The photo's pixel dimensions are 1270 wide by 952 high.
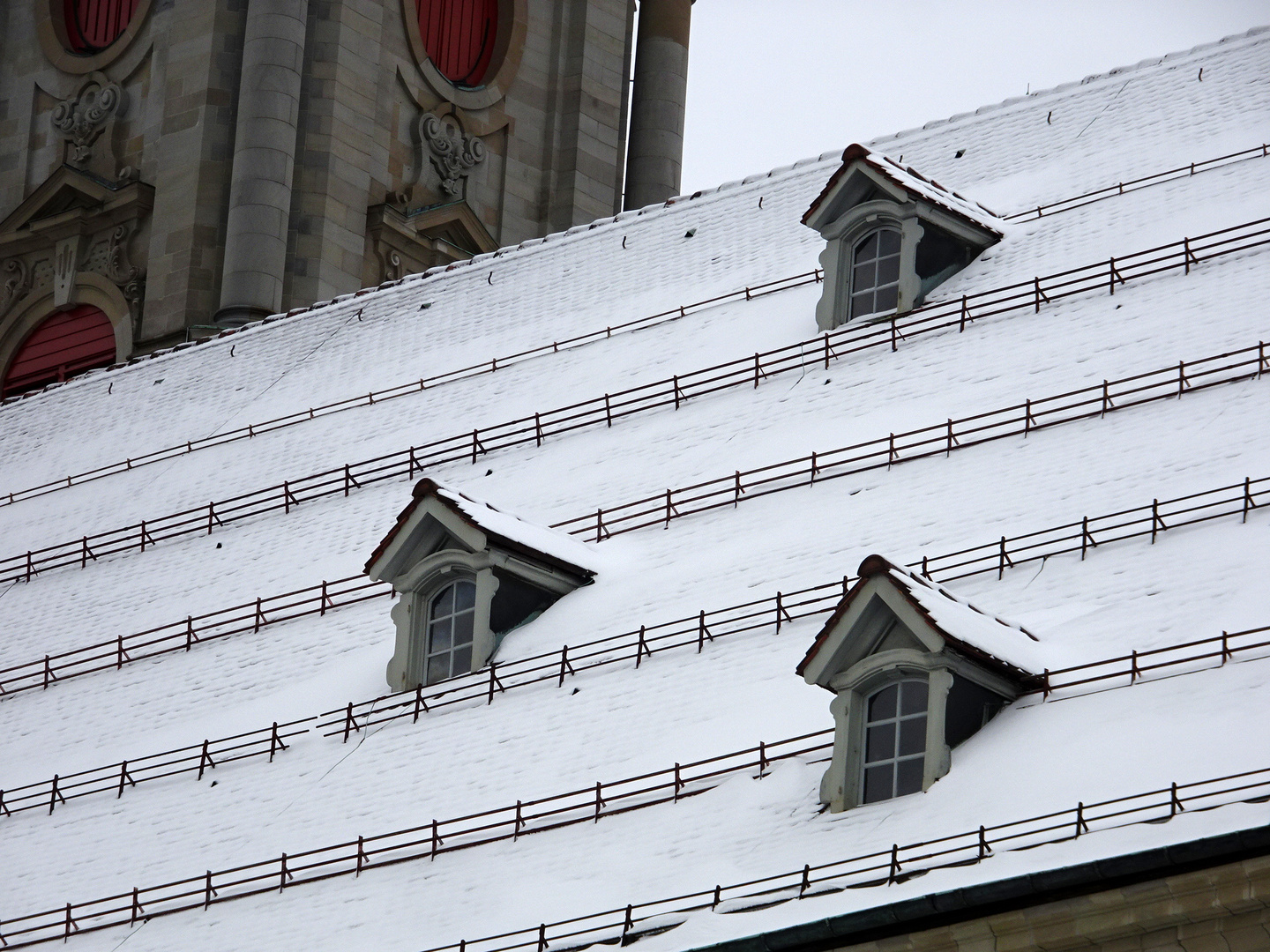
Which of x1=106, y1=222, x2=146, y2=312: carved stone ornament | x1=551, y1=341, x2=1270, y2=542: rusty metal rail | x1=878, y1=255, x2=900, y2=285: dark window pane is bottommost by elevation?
x1=551, y1=341, x2=1270, y2=542: rusty metal rail

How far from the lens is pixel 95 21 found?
60.9 m

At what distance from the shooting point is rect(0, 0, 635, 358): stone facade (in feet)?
186

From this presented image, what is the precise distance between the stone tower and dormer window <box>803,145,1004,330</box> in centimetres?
2137

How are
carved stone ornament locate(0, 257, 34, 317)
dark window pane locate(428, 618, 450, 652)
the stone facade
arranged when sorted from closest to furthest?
1. dark window pane locate(428, 618, 450, 652)
2. the stone facade
3. carved stone ornament locate(0, 257, 34, 317)

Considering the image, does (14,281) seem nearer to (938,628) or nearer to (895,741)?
(895,741)

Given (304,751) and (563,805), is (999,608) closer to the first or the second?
(563,805)

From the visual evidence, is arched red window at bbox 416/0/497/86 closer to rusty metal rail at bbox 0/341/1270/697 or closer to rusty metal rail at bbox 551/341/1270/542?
rusty metal rail at bbox 0/341/1270/697

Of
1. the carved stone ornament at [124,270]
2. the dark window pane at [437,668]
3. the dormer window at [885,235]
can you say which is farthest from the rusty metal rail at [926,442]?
the carved stone ornament at [124,270]

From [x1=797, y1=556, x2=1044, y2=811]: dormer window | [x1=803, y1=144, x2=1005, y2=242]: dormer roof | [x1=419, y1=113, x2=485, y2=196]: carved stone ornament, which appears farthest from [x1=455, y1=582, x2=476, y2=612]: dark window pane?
[x1=419, y1=113, x2=485, y2=196]: carved stone ornament

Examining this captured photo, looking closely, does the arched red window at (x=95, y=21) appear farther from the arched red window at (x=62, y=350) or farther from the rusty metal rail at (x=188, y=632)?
the rusty metal rail at (x=188, y=632)

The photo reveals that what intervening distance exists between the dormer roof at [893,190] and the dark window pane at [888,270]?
776mm

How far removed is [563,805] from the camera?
28.4 metres

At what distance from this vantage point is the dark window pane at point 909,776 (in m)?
26.0

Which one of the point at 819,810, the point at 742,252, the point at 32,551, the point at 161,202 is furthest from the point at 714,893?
the point at 161,202
